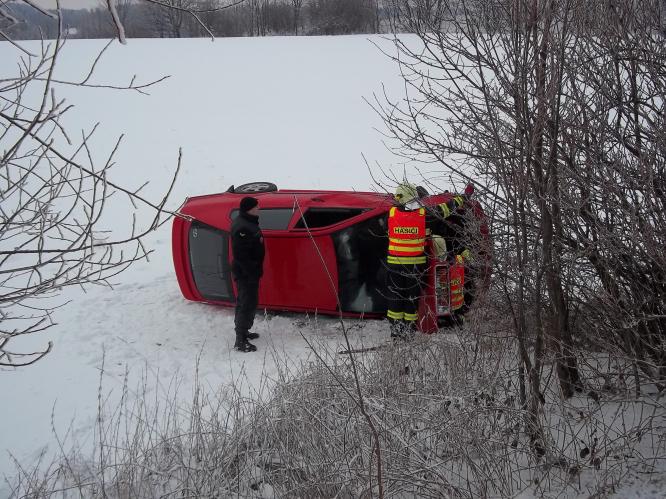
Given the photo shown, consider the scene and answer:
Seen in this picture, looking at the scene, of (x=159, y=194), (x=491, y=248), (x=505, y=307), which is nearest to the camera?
(x=491, y=248)

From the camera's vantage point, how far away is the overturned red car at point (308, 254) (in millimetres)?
6625

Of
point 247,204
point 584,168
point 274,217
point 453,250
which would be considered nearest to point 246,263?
point 247,204

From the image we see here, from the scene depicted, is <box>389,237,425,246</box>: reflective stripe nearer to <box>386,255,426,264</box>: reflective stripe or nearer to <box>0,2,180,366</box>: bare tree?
<box>386,255,426,264</box>: reflective stripe

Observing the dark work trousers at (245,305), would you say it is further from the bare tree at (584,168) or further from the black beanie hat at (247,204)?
the bare tree at (584,168)

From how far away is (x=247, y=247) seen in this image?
648 centimetres

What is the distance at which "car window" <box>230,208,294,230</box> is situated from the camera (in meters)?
A: 7.05

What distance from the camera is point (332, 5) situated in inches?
871

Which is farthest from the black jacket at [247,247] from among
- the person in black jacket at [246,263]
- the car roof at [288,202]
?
the car roof at [288,202]

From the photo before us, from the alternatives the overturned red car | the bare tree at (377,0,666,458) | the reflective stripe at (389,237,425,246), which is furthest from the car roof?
the bare tree at (377,0,666,458)

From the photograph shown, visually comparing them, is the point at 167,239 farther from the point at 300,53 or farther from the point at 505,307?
the point at 300,53

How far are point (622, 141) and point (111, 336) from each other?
5.64 m

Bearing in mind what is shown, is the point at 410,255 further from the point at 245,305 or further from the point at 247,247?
the point at 245,305

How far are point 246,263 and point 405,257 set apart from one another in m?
1.66

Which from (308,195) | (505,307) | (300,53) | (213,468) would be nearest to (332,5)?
(300,53)
